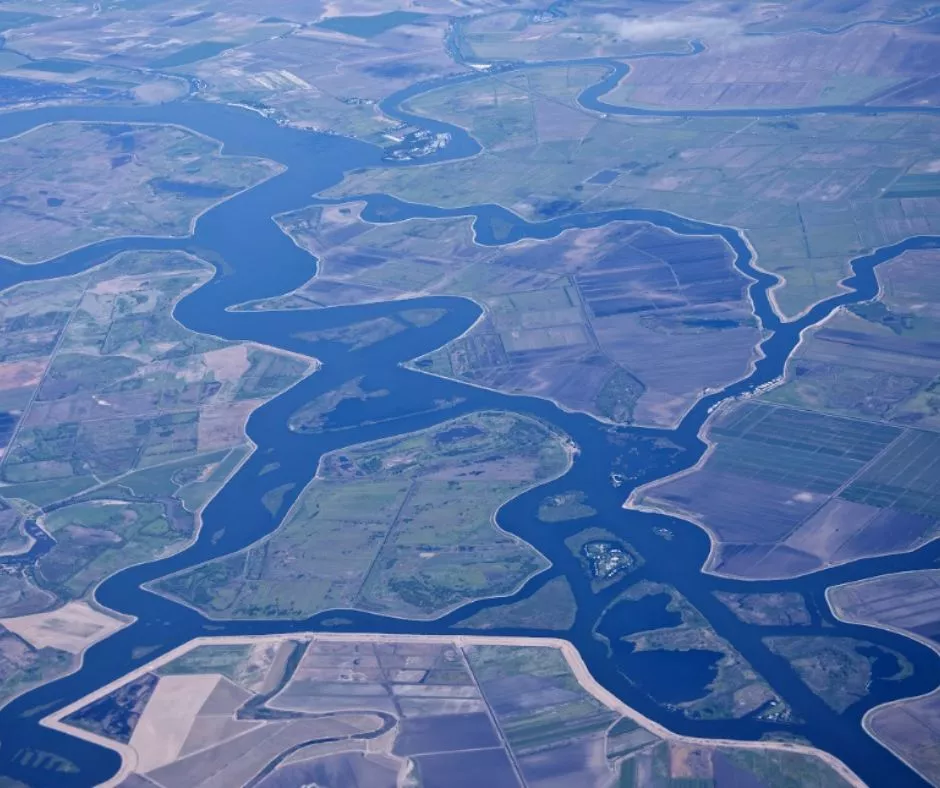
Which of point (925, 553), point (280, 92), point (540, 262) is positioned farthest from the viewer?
point (280, 92)

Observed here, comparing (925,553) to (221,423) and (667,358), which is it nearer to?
(667,358)

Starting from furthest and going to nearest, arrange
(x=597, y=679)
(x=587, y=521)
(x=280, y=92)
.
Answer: (x=280, y=92)
(x=587, y=521)
(x=597, y=679)

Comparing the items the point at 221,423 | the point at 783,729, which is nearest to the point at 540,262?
the point at 221,423

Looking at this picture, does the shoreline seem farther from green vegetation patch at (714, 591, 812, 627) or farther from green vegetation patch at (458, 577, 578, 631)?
green vegetation patch at (714, 591, 812, 627)

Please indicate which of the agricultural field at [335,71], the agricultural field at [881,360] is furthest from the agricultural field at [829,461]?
the agricultural field at [335,71]

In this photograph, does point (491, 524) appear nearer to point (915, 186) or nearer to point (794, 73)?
point (915, 186)

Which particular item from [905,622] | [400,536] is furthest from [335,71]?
[905,622]

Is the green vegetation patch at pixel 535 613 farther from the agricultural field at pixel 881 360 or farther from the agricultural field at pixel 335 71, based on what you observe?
the agricultural field at pixel 335 71

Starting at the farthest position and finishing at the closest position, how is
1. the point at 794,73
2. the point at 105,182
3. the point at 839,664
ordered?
the point at 794,73 < the point at 105,182 < the point at 839,664
